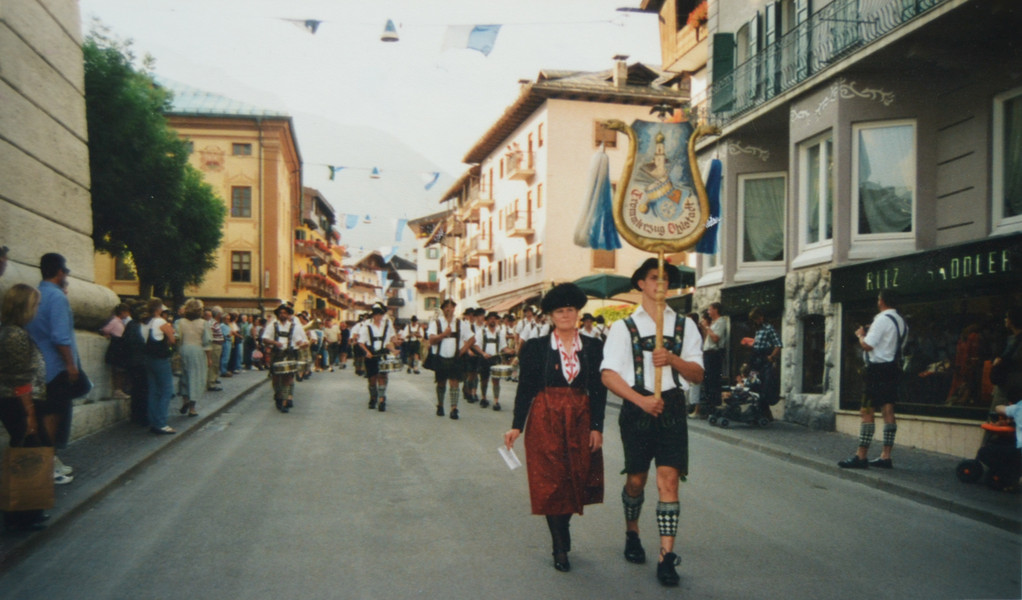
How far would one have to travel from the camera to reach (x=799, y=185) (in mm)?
15625

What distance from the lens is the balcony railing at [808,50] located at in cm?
1309

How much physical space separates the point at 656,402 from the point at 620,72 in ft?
137

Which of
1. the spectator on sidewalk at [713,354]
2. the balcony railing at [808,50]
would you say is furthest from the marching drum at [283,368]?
the balcony railing at [808,50]

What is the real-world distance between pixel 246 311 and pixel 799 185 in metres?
42.8

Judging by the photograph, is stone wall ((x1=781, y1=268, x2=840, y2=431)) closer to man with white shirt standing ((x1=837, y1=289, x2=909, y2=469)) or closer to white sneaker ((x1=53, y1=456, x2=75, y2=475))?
man with white shirt standing ((x1=837, y1=289, x2=909, y2=469))

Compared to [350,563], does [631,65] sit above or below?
above

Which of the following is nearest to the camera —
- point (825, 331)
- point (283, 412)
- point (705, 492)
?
point (705, 492)

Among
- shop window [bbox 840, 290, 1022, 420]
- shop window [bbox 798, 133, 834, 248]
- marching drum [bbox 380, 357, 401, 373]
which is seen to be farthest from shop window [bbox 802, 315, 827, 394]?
marching drum [bbox 380, 357, 401, 373]

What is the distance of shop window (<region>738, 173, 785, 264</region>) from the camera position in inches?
696

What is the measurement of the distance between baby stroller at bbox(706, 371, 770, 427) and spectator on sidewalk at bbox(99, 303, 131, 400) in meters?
8.87

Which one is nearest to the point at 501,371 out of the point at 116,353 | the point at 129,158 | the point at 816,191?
the point at 816,191

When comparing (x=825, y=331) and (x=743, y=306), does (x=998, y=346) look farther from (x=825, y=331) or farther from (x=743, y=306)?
(x=743, y=306)

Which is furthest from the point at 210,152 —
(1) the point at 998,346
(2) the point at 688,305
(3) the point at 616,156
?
(1) the point at 998,346

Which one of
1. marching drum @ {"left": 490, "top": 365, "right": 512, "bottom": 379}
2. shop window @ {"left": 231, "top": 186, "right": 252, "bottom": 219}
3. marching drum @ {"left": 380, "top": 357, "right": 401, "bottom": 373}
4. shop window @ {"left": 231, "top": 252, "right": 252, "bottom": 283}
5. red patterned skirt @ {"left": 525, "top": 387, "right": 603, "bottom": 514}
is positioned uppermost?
shop window @ {"left": 231, "top": 186, "right": 252, "bottom": 219}
